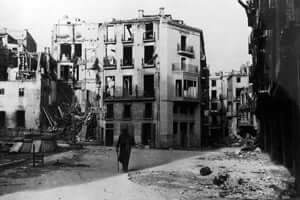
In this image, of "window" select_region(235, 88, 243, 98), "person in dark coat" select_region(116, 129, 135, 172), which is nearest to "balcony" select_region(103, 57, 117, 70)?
"window" select_region(235, 88, 243, 98)

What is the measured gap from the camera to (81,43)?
5734cm

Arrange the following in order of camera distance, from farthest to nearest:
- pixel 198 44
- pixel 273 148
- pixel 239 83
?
pixel 239 83, pixel 198 44, pixel 273 148

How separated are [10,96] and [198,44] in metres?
23.9

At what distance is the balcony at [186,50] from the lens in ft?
145

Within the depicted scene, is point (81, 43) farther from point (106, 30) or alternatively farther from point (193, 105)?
point (193, 105)

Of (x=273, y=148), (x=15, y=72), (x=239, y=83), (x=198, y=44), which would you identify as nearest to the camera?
(x=273, y=148)

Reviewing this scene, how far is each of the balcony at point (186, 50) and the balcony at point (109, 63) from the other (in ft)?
25.9

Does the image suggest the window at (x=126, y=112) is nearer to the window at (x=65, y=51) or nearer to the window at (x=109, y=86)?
the window at (x=109, y=86)

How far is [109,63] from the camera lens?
1827 inches

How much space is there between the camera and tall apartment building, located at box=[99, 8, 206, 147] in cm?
4306

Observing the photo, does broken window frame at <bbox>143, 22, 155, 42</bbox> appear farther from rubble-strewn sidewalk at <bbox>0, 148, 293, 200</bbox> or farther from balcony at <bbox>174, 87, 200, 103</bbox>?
rubble-strewn sidewalk at <bbox>0, 148, 293, 200</bbox>

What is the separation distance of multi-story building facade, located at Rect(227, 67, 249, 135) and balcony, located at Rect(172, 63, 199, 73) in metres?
25.0

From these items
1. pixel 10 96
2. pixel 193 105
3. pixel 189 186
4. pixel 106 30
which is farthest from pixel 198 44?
pixel 189 186

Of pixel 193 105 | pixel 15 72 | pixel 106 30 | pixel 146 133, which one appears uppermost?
pixel 106 30
